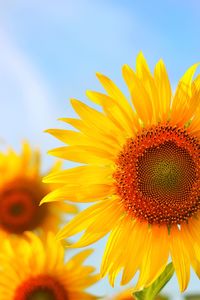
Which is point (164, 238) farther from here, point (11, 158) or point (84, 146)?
point (11, 158)

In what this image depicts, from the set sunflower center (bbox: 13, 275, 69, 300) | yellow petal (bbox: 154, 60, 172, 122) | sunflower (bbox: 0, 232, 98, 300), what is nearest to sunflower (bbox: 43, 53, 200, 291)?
yellow petal (bbox: 154, 60, 172, 122)

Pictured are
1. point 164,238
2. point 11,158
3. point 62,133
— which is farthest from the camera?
point 11,158

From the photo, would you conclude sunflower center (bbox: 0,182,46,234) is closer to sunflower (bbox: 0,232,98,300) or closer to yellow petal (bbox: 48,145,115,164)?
sunflower (bbox: 0,232,98,300)

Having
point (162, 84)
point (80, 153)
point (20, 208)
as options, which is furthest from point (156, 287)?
point (20, 208)

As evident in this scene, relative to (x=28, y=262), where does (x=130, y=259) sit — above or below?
below

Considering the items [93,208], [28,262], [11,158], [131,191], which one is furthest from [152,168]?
[11,158]

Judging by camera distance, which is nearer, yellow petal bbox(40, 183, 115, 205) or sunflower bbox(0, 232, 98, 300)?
yellow petal bbox(40, 183, 115, 205)

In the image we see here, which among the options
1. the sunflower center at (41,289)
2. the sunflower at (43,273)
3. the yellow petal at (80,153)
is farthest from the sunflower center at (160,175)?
the sunflower center at (41,289)

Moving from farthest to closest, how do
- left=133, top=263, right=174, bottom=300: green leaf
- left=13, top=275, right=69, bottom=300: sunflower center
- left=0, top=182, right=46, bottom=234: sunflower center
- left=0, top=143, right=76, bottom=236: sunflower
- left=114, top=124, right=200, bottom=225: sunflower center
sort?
left=0, top=182, right=46, bottom=234: sunflower center < left=0, top=143, right=76, bottom=236: sunflower < left=13, top=275, right=69, bottom=300: sunflower center < left=114, top=124, right=200, bottom=225: sunflower center < left=133, top=263, right=174, bottom=300: green leaf
